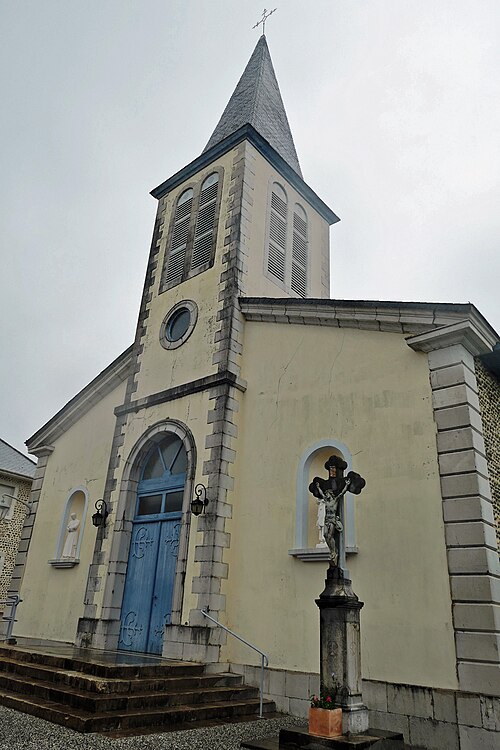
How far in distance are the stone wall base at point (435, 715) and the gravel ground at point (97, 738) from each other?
1273mm

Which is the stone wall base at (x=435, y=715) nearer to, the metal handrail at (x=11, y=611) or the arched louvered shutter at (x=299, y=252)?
the metal handrail at (x=11, y=611)

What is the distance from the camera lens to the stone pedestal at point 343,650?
5547mm

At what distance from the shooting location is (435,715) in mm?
6168

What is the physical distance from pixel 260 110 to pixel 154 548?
1159cm

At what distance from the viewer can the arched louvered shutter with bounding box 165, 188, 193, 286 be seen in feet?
42.0

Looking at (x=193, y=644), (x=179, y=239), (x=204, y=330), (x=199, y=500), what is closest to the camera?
(x=193, y=644)

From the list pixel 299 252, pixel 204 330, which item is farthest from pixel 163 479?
pixel 299 252

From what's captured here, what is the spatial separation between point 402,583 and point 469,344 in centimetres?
323

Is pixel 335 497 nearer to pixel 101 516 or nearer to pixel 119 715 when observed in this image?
pixel 119 715

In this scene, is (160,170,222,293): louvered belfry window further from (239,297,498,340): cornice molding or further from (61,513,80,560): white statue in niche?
(61,513,80,560): white statue in niche

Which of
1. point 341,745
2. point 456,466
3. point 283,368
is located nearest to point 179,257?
point 283,368

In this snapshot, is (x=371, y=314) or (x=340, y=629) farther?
(x=371, y=314)

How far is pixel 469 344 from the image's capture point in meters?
7.68

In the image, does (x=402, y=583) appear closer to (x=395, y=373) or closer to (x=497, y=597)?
(x=497, y=597)
